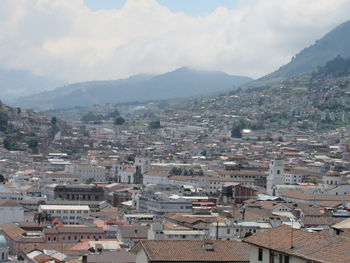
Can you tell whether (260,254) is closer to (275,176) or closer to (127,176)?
(275,176)

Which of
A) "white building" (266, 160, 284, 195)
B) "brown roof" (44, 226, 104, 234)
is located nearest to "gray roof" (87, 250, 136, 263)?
"brown roof" (44, 226, 104, 234)

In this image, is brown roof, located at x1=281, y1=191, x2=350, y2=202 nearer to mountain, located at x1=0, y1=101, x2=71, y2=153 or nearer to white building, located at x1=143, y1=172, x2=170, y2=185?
white building, located at x1=143, y1=172, x2=170, y2=185

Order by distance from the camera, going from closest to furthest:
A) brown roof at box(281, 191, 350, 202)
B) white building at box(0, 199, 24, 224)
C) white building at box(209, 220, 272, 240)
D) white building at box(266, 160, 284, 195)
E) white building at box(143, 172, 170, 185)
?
white building at box(209, 220, 272, 240) < white building at box(0, 199, 24, 224) < brown roof at box(281, 191, 350, 202) < white building at box(266, 160, 284, 195) < white building at box(143, 172, 170, 185)

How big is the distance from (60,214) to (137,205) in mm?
9060

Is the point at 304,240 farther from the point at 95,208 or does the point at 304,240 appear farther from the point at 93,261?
the point at 95,208

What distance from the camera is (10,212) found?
8106cm

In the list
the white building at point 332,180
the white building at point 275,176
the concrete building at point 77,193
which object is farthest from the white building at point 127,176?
the white building at point 332,180

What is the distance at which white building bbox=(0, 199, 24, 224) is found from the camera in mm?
80812

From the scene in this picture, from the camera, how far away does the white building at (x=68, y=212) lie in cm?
8231

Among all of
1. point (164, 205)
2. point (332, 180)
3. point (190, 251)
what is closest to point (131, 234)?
point (164, 205)

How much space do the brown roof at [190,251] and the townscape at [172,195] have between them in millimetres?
39

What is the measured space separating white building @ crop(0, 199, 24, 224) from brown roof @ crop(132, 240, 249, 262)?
197ft

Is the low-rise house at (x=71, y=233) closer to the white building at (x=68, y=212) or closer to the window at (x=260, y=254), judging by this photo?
the white building at (x=68, y=212)

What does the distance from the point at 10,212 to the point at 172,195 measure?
16.8m
